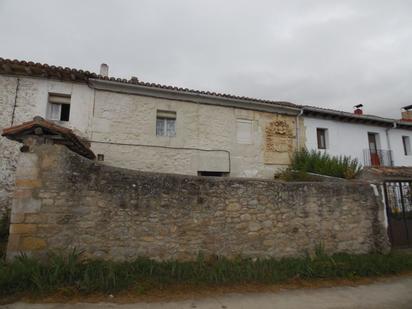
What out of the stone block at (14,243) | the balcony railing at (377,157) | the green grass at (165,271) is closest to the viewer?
the green grass at (165,271)

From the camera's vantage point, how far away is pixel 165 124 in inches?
373

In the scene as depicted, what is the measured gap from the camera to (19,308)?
11.5 ft

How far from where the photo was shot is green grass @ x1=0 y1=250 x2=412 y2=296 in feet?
13.1

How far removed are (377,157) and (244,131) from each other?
814 centimetres

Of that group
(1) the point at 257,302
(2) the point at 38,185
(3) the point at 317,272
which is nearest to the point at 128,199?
(2) the point at 38,185

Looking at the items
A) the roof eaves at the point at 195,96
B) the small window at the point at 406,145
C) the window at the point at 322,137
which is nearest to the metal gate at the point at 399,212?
the window at the point at 322,137

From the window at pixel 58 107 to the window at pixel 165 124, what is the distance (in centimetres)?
322

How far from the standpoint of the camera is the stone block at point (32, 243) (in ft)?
14.5

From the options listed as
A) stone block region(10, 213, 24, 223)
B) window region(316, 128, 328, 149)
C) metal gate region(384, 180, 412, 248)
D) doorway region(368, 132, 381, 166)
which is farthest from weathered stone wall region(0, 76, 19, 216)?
doorway region(368, 132, 381, 166)

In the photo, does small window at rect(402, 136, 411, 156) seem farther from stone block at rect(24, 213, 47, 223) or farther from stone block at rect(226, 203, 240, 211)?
stone block at rect(24, 213, 47, 223)

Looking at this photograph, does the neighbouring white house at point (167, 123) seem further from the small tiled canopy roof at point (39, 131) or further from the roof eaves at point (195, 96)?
the small tiled canopy roof at point (39, 131)

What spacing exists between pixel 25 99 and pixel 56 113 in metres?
0.94

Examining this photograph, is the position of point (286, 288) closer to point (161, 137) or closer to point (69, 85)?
point (161, 137)

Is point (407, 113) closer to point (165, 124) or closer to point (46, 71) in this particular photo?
point (165, 124)
